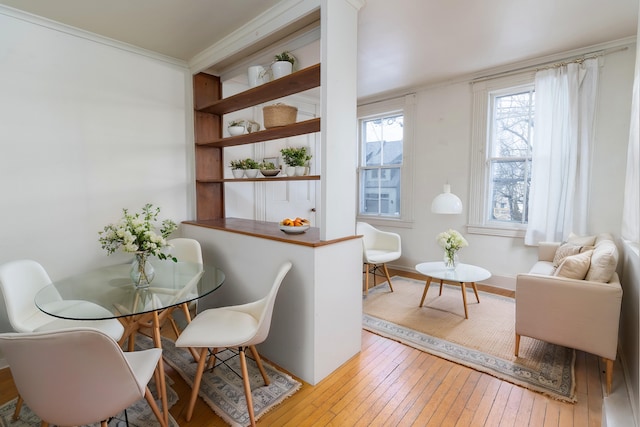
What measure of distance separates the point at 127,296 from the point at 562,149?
13.8ft

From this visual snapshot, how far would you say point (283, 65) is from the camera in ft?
7.54

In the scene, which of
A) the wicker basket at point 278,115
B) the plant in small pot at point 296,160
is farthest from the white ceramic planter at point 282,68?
the plant in small pot at point 296,160

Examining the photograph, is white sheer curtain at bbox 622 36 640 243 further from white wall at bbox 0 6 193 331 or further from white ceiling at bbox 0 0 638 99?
white wall at bbox 0 6 193 331

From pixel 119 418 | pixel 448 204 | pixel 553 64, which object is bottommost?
pixel 119 418

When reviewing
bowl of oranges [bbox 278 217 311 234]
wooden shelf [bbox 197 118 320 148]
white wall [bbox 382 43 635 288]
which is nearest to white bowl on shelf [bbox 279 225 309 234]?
bowl of oranges [bbox 278 217 311 234]

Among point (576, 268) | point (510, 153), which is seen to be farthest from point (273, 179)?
point (510, 153)

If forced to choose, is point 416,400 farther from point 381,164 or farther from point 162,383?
point 381,164

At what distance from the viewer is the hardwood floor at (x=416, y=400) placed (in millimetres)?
1729

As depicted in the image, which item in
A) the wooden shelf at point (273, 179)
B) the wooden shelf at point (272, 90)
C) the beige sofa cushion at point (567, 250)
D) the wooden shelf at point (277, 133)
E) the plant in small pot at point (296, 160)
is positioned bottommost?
the beige sofa cushion at point (567, 250)

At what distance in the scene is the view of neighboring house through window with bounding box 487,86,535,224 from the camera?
3635 millimetres

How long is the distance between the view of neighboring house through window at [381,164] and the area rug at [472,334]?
4.99 feet

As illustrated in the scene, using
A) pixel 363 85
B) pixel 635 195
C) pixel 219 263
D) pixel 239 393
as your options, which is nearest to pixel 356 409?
pixel 239 393

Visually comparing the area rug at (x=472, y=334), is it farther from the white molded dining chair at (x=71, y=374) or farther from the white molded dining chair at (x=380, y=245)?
the white molded dining chair at (x=71, y=374)

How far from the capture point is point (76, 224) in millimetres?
2607
